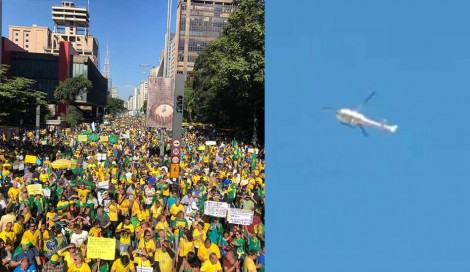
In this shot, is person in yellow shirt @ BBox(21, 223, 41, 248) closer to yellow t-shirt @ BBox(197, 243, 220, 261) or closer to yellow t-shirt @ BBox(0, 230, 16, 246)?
yellow t-shirt @ BBox(0, 230, 16, 246)

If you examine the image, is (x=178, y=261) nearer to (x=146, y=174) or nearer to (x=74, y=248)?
(x=74, y=248)

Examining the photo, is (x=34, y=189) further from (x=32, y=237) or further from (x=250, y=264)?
(x=250, y=264)

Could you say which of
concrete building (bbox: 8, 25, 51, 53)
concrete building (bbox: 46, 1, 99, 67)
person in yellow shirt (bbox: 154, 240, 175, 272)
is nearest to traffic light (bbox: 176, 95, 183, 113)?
person in yellow shirt (bbox: 154, 240, 175, 272)

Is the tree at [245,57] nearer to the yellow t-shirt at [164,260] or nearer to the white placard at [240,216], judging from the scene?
the white placard at [240,216]

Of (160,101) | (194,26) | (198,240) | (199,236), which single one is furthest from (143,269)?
(194,26)

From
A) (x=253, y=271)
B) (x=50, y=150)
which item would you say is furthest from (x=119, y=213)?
(x=50, y=150)
